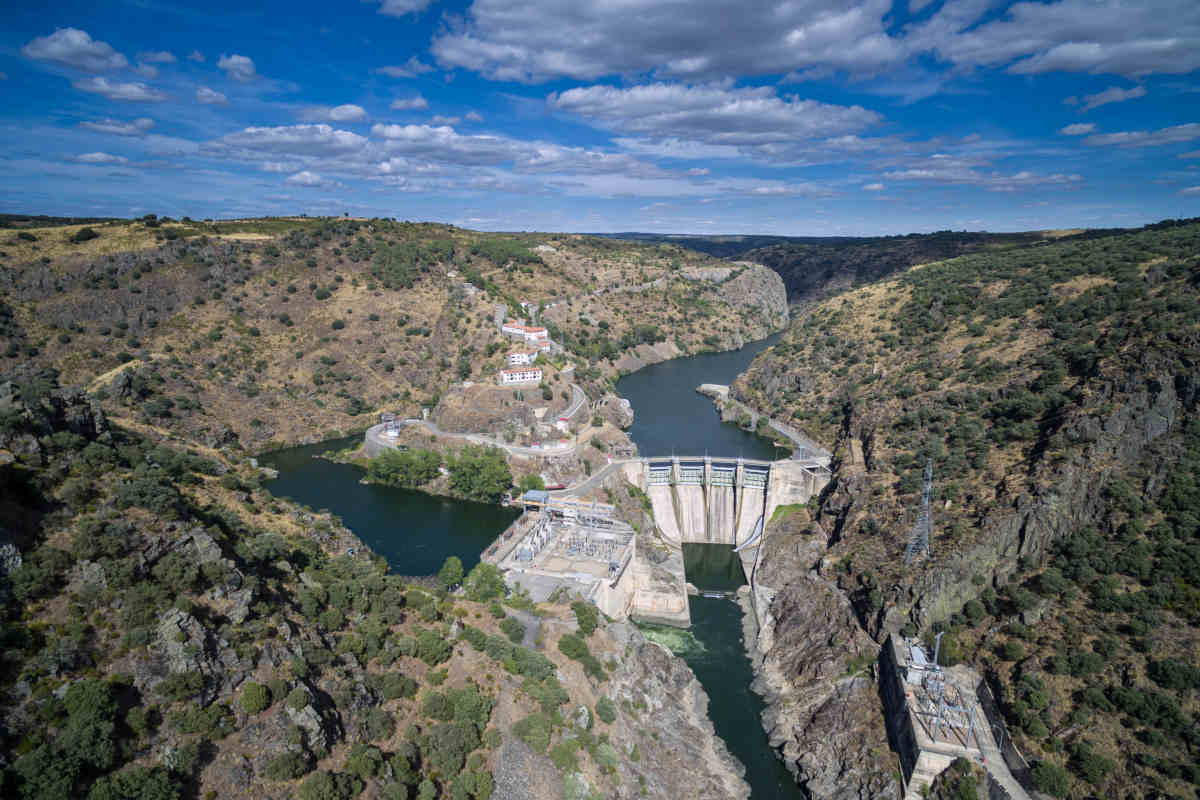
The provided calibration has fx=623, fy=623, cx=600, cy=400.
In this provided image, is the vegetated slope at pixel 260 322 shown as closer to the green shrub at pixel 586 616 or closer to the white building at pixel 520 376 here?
the white building at pixel 520 376

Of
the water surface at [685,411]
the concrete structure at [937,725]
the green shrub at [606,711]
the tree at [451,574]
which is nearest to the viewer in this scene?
the concrete structure at [937,725]

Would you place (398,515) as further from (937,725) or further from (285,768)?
(937,725)

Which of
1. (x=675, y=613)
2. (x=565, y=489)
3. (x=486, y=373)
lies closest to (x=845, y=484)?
(x=675, y=613)

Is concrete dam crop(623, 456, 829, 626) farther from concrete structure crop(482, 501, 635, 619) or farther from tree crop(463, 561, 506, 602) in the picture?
tree crop(463, 561, 506, 602)

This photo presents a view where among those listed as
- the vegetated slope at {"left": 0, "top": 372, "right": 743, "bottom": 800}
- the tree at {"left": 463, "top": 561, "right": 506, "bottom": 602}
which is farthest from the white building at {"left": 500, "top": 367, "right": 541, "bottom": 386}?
the vegetated slope at {"left": 0, "top": 372, "right": 743, "bottom": 800}

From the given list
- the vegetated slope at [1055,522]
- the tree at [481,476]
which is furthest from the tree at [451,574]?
the vegetated slope at [1055,522]

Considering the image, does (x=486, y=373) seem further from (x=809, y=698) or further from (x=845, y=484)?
(x=809, y=698)

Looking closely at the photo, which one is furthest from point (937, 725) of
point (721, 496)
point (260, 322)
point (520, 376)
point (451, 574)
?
point (260, 322)

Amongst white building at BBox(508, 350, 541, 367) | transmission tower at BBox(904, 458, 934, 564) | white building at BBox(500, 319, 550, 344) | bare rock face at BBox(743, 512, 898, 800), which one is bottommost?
bare rock face at BBox(743, 512, 898, 800)
